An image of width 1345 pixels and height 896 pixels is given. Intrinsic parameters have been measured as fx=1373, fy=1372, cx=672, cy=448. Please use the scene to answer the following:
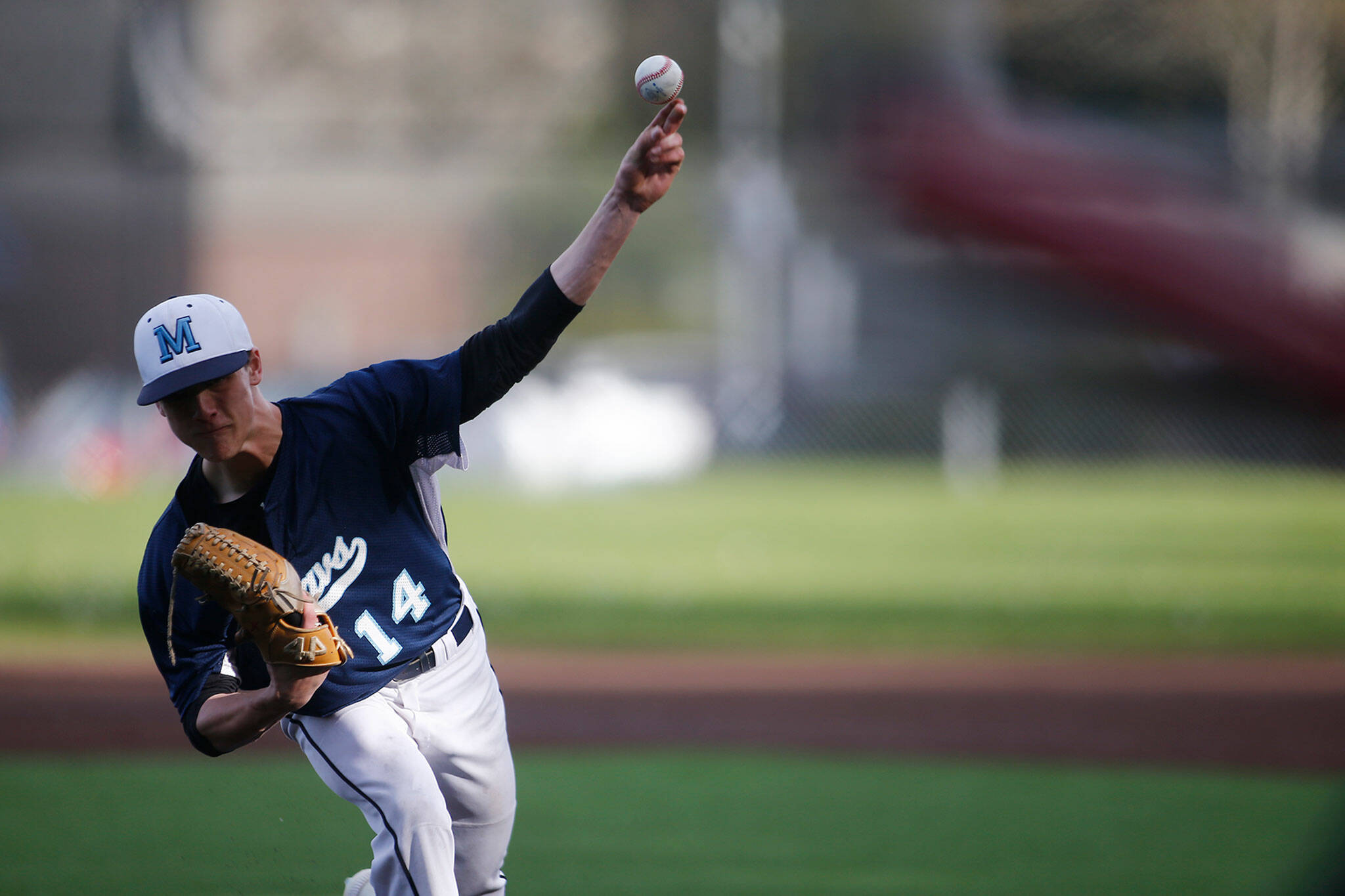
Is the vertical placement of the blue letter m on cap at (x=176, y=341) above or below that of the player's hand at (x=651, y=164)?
below

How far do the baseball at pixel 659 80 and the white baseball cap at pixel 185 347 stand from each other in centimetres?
107

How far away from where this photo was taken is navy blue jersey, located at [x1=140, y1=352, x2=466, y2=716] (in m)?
2.90

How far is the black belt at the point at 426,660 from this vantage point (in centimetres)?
297

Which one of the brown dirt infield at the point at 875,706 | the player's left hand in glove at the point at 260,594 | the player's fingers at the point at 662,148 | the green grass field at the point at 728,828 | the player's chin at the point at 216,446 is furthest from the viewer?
the brown dirt infield at the point at 875,706

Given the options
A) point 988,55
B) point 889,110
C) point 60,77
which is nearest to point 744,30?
point 889,110

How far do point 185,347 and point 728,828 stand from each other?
3.00 m

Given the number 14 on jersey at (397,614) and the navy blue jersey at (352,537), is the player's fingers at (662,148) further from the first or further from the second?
the number 14 on jersey at (397,614)

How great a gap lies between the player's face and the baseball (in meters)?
1.11

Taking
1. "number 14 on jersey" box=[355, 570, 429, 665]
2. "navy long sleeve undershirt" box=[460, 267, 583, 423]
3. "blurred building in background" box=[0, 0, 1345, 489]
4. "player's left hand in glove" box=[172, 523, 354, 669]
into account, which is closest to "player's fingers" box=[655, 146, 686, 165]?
"navy long sleeve undershirt" box=[460, 267, 583, 423]

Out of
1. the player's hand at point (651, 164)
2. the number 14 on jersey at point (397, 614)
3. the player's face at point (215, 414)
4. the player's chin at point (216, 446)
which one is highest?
the player's hand at point (651, 164)

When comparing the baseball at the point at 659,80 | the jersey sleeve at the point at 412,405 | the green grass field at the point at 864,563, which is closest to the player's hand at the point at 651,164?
the baseball at the point at 659,80

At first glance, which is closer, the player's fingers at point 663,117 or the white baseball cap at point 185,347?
the white baseball cap at point 185,347

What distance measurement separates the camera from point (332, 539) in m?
2.93

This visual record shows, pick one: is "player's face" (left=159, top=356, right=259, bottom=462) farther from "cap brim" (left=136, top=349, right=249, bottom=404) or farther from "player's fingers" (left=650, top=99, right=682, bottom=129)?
"player's fingers" (left=650, top=99, right=682, bottom=129)
